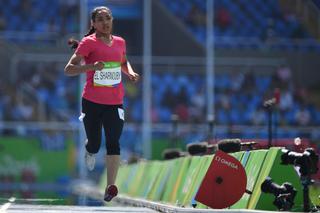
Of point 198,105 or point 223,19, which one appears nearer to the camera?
point 198,105

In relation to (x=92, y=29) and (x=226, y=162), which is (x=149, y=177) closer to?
(x=92, y=29)

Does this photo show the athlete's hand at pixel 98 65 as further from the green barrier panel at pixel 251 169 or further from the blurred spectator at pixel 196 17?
the blurred spectator at pixel 196 17

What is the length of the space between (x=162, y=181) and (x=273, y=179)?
6487 millimetres

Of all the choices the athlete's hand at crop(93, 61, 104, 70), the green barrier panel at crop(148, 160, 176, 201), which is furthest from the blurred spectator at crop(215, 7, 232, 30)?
the athlete's hand at crop(93, 61, 104, 70)

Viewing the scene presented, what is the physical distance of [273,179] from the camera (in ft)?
34.7

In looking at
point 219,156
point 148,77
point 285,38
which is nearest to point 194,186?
point 219,156

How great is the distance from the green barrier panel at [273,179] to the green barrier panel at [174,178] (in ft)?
12.8

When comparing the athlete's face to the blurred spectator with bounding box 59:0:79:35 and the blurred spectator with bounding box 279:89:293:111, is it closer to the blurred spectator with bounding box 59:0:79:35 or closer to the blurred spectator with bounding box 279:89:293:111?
the blurred spectator with bounding box 279:89:293:111

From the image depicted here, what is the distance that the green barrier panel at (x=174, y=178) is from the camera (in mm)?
14897

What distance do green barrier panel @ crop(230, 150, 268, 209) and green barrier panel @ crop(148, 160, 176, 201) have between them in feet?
15.4

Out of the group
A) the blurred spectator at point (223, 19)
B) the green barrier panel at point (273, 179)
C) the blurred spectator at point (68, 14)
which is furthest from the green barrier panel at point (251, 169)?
the blurred spectator at point (223, 19)

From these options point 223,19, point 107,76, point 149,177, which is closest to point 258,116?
Result: point 223,19

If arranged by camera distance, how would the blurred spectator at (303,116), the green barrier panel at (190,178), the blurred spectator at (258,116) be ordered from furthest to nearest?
the blurred spectator at (303,116)
the blurred spectator at (258,116)
the green barrier panel at (190,178)

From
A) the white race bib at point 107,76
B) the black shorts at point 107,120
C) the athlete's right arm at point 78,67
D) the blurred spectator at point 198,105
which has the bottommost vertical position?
the blurred spectator at point 198,105
